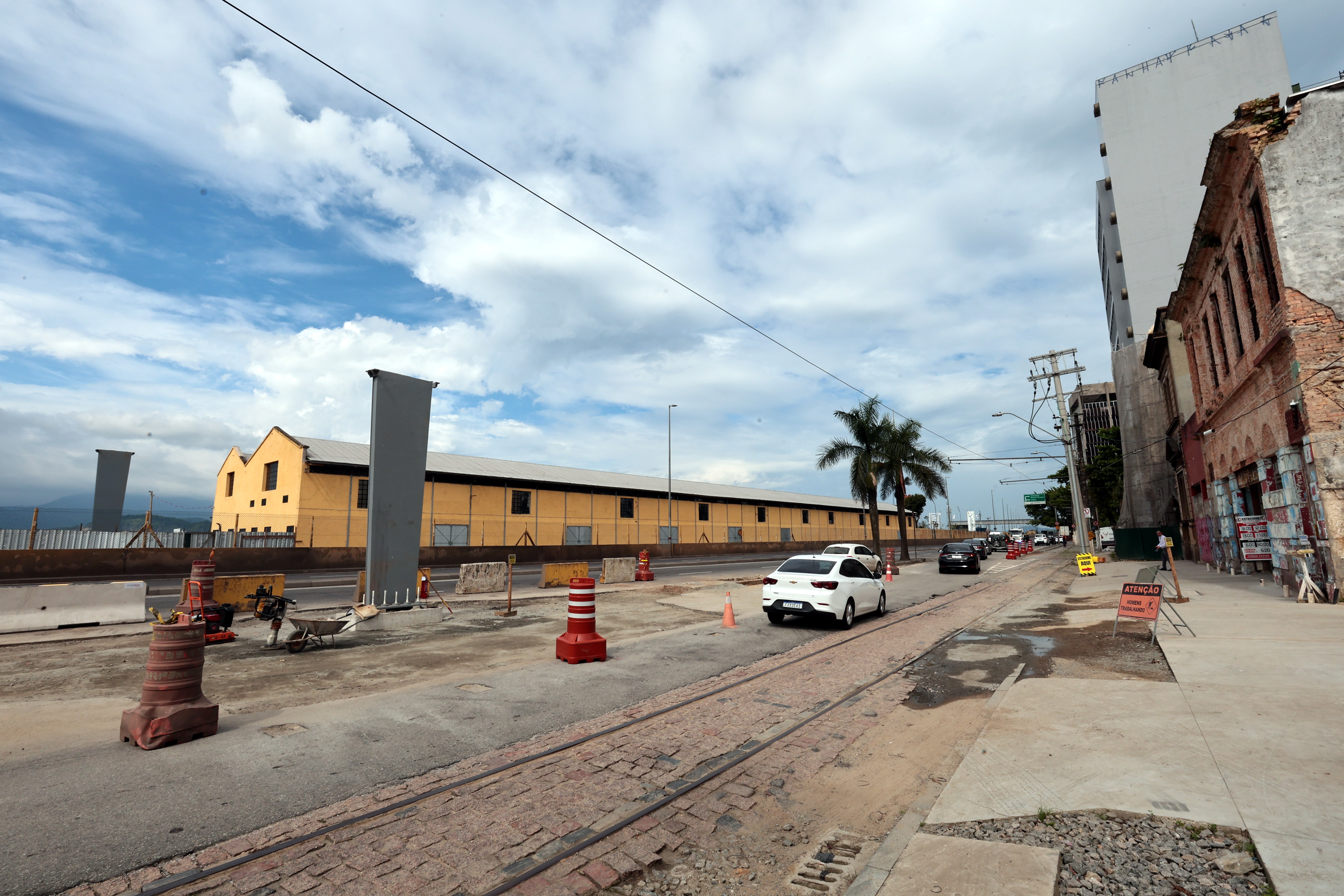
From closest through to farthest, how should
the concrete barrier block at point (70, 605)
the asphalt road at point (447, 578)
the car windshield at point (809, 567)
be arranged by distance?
the concrete barrier block at point (70, 605) < the car windshield at point (809, 567) < the asphalt road at point (447, 578)

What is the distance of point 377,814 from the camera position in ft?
14.9

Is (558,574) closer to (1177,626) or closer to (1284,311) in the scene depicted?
(1177,626)

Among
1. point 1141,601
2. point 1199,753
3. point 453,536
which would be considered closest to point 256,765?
point 1199,753

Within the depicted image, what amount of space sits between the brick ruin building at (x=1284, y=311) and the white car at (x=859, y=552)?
10782 mm

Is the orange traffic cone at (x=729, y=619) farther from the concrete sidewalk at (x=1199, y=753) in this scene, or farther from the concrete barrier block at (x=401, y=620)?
the concrete sidewalk at (x=1199, y=753)

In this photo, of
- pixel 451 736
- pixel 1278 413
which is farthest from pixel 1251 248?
pixel 451 736

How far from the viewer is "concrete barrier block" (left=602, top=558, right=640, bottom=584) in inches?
1010

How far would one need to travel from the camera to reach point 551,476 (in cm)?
4625

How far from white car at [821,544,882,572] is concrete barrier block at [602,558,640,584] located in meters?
7.93

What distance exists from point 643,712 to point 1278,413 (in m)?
18.7

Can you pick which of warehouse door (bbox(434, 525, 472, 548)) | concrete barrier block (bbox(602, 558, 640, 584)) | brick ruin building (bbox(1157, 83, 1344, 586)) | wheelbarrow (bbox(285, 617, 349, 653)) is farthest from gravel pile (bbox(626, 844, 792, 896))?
warehouse door (bbox(434, 525, 472, 548))

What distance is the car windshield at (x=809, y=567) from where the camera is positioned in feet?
46.2

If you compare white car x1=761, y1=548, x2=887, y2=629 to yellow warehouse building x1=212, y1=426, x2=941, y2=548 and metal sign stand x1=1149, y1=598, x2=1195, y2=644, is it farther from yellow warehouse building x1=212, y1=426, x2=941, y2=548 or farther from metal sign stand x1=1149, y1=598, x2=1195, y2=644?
yellow warehouse building x1=212, y1=426, x2=941, y2=548

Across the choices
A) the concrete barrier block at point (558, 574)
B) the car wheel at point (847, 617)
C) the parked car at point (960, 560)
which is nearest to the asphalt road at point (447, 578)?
the concrete barrier block at point (558, 574)
